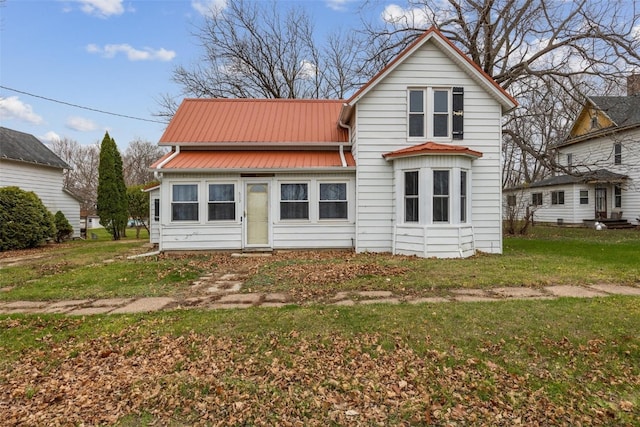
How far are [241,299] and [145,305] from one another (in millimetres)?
1543

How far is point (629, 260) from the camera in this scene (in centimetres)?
902

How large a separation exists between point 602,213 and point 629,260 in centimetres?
1578

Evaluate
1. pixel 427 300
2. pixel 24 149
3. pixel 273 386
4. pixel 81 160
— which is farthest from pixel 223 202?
pixel 81 160

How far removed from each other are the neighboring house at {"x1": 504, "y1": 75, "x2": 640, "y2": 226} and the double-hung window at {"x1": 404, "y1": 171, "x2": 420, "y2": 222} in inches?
455

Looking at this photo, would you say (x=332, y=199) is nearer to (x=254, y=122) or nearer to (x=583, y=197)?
(x=254, y=122)

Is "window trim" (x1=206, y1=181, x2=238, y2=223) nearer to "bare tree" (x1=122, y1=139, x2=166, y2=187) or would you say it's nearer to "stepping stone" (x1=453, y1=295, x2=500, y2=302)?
"stepping stone" (x1=453, y1=295, x2=500, y2=302)

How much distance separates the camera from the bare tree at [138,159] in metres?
44.9

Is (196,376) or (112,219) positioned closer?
(196,376)

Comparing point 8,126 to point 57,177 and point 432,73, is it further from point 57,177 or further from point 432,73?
point 432,73

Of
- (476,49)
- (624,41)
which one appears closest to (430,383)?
(624,41)

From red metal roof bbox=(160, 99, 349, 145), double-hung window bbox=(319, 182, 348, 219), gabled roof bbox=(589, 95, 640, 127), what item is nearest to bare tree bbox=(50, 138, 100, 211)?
red metal roof bbox=(160, 99, 349, 145)

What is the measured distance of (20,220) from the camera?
14.1 m

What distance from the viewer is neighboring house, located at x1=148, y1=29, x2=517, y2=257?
9.90m

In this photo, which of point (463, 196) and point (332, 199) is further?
point (332, 199)
